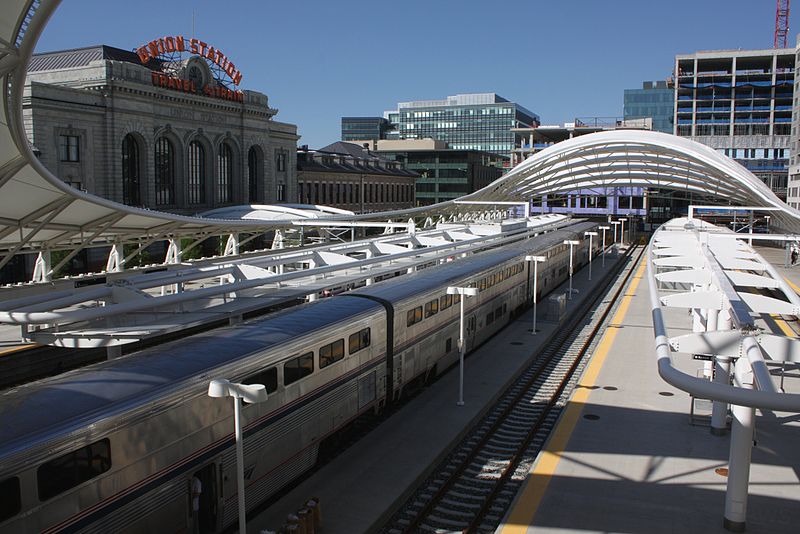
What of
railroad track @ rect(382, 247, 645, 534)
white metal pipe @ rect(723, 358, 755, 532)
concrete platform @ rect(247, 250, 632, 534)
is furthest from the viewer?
railroad track @ rect(382, 247, 645, 534)

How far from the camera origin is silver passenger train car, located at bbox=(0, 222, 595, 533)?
→ 8.88 meters

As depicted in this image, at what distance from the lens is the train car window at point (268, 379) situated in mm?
12539

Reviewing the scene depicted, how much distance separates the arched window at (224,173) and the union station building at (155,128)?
0.09 meters

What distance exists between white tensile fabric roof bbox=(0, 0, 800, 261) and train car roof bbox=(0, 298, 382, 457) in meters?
5.87

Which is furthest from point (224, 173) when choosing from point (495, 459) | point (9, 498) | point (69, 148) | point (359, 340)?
point (9, 498)

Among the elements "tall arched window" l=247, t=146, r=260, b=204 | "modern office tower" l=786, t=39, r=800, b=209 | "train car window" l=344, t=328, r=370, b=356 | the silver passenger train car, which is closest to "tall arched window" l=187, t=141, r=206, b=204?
"tall arched window" l=247, t=146, r=260, b=204

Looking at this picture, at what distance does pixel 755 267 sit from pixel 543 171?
55.4 meters

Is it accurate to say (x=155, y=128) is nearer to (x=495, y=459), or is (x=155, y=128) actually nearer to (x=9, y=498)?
(x=495, y=459)

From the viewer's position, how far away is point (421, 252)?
26.3m

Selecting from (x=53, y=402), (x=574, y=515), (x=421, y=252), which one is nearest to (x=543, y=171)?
(x=421, y=252)

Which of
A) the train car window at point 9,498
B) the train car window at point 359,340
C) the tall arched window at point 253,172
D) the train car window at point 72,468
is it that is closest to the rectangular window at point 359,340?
the train car window at point 359,340

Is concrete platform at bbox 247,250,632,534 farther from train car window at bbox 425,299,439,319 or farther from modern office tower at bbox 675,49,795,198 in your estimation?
modern office tower at bbox 675,49,795,198

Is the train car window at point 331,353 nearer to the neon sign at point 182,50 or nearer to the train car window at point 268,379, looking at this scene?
the train car window at point 268,379

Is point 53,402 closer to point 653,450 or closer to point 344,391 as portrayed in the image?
point 344,391
